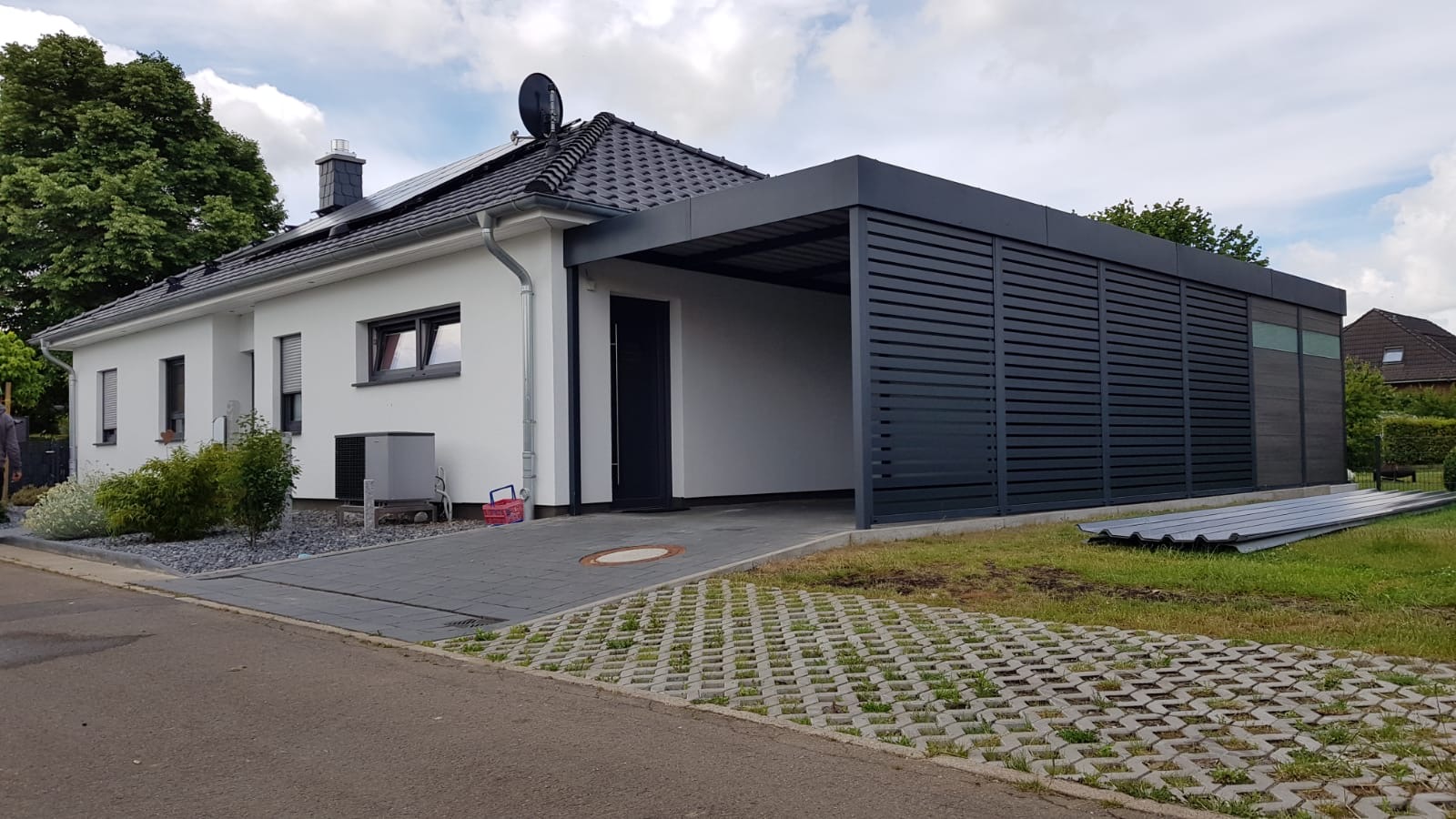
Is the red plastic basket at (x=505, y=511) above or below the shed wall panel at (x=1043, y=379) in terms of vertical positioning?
below

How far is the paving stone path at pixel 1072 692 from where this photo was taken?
3484mm

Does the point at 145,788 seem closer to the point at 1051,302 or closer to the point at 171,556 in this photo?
the point at 171,556

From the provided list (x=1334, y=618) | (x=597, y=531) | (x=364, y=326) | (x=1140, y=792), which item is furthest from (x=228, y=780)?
(x=364, y=326)

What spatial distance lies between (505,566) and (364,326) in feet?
23.6

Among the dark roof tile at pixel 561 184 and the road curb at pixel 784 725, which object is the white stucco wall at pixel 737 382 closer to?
the dark roof tile at pixel 561 184

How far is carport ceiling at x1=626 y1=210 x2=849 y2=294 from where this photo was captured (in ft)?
35.8

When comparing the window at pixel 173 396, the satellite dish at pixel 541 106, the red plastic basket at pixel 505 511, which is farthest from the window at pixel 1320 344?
the window at pixel 173 396

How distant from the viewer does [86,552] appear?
11109 millimetres

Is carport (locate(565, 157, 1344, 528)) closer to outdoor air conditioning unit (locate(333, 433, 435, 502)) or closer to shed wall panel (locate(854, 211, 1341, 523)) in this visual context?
shed wall panel (locate(854, 211, 1341, 523))

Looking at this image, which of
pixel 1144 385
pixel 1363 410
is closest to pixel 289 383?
pixel 1144 385

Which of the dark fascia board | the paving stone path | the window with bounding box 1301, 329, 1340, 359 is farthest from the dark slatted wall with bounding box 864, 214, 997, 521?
the window with bounding box 1301, 329, 1340, 359

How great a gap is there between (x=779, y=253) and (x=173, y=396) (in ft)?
44.8

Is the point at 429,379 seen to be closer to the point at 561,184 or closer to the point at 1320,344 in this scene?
the point at 561,184

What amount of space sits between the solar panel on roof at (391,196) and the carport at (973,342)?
224 inches
